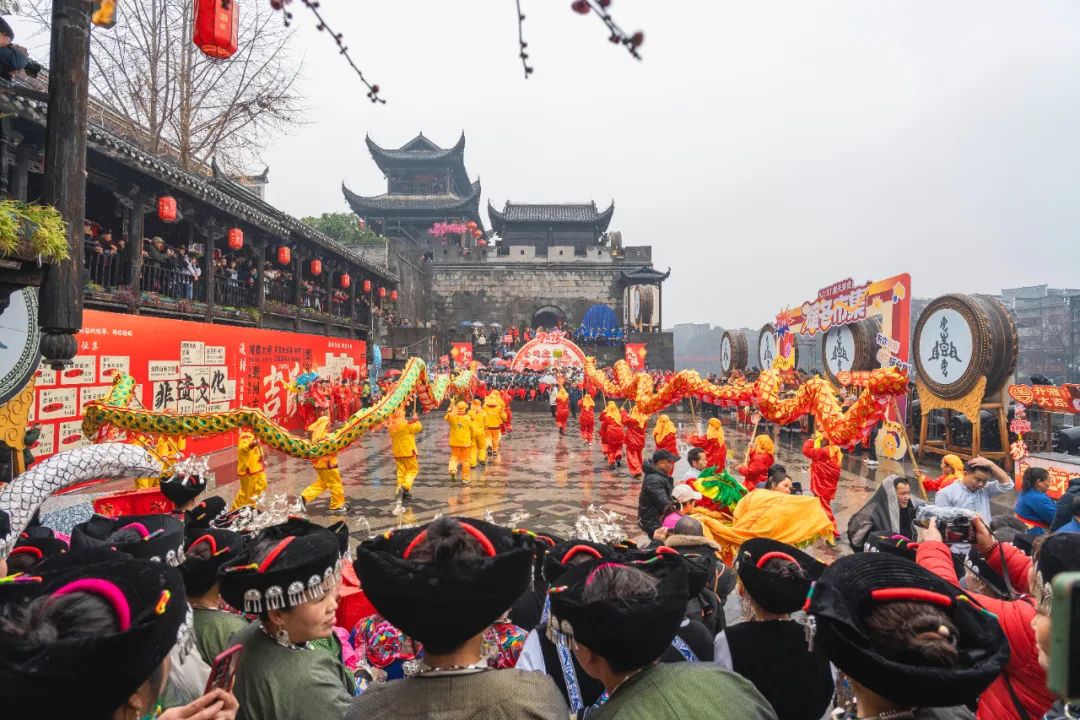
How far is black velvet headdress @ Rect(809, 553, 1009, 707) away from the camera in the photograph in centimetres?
119

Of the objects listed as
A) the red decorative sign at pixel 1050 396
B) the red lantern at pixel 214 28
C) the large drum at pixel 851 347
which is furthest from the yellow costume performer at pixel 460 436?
the red decorative sign at pixel 1050 396

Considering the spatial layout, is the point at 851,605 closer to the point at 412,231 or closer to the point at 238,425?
the point at 238,425

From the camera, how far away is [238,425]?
5664mm

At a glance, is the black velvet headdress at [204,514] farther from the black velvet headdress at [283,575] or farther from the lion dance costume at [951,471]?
the lion dance costume at [951,471]

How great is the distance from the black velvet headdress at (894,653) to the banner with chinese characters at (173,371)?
796 centimetres

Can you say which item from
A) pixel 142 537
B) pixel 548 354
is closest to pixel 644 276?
pixel 548 354

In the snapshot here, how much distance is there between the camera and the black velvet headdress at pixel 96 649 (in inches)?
41.4

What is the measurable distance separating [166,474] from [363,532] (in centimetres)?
269

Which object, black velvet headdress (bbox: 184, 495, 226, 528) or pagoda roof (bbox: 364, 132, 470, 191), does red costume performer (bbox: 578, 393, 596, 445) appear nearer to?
black velvet headdress (bbox: 184, 495, 226, 528)

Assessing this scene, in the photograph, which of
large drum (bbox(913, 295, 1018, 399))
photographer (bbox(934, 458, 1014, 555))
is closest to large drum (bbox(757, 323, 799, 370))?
large drum (bbox(913, 295, 1018, 399))

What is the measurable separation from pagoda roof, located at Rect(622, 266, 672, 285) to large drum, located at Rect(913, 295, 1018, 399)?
22.7 metres

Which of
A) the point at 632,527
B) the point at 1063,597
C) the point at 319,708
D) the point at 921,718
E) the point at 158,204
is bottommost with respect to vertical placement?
the point at 632,527

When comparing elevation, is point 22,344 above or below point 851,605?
above

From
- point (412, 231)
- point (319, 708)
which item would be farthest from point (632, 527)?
point (412, 231)
